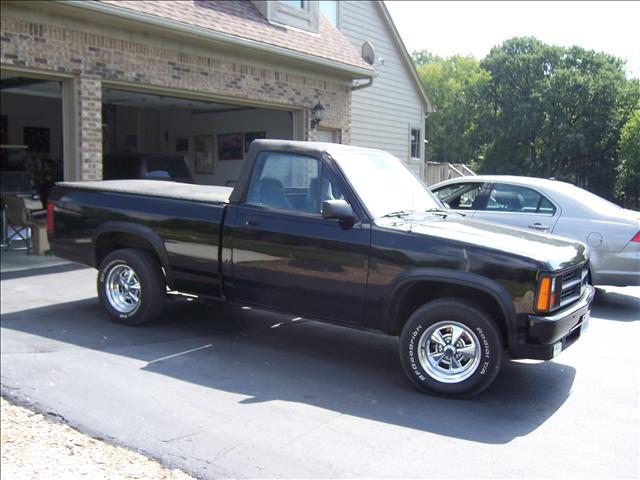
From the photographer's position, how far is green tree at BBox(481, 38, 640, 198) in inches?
155

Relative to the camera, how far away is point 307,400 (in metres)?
4.82

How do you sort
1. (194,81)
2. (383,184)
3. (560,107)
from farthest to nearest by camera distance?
1. (194,81)
2. (383,184)
3. (560,107)

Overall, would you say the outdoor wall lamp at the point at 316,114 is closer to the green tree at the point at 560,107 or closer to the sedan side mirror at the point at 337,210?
the green tree at the point at 560,107

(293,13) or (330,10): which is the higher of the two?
(330,10)

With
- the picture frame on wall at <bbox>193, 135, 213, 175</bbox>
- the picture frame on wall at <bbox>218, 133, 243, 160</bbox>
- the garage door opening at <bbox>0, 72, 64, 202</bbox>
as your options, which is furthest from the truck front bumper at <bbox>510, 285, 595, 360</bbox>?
the picture frame on wall at <bbox>193, 135, 213, 175</bbox>

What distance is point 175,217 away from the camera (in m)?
6.34

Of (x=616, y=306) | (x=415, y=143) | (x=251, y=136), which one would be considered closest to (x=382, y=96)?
(x=415, y=143)

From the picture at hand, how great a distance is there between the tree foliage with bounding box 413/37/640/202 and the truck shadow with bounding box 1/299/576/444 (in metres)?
1.72

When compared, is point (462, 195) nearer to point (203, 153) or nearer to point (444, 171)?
point (444, 171)

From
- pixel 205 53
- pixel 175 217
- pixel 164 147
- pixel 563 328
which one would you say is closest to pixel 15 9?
pixel 205 53

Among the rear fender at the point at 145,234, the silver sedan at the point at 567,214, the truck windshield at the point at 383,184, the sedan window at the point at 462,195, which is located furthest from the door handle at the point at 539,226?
the rear fender at the point at 145,234

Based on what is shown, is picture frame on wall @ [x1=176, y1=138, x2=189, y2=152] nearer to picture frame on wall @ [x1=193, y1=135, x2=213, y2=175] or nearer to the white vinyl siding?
picture frame on wall @ [x1=193, y1=135, x2=213, y2=175]

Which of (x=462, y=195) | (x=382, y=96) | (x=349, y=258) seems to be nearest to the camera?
(x=349, y=258)

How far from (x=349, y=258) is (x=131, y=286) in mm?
2695
